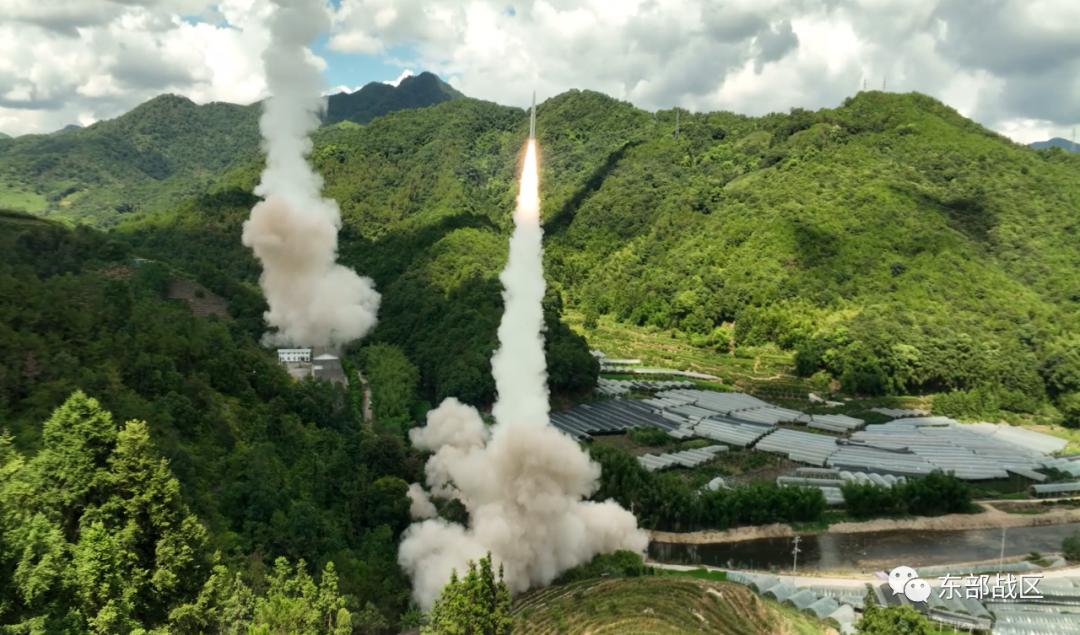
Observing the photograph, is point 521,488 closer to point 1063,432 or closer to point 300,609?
point 300,609

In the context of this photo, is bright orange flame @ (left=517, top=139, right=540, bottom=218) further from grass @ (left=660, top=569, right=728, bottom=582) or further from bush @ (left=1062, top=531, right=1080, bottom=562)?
bush @ (left=1062, top=531, right=1080, bottom=562)

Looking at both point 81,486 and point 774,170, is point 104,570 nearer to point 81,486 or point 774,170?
point 81,486

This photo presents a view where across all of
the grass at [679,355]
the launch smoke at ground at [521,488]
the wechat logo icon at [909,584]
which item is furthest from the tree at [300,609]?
the grass at [679,355]

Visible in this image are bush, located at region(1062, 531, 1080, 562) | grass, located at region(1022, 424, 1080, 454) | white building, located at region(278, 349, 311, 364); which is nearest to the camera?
bush, located at region(1062, 531, 1080, 562)

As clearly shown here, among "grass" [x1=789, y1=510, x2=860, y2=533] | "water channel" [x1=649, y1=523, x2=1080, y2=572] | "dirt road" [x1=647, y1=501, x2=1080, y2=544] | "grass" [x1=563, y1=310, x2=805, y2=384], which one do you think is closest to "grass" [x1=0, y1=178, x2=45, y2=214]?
"grass" [x1=563, y1=310, x2=805, y2=384]

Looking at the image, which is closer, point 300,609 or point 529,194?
point 300,609

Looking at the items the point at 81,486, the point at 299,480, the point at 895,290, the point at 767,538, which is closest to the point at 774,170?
the point at 895,290

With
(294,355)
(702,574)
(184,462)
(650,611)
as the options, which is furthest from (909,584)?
(294,355)

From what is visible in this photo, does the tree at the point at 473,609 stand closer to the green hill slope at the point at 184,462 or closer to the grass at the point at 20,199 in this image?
the green hill slope at the point at 184,462
